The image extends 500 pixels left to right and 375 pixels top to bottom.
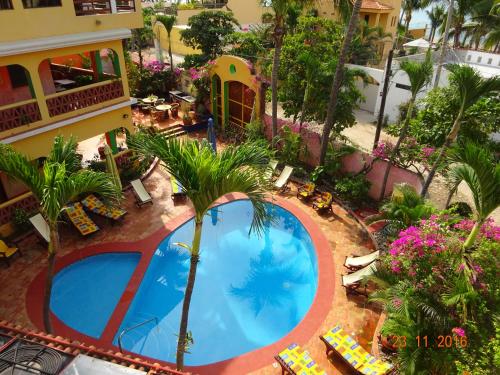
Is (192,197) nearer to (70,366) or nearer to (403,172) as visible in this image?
(70,366)

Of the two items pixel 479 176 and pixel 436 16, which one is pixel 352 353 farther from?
pixel 436 16

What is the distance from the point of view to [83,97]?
14.4 m

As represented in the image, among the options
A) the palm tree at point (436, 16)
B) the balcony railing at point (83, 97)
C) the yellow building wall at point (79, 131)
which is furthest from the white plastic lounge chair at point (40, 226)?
the palm tree at point (436, 16)

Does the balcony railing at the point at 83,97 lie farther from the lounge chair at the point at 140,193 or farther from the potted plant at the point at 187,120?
the potted plant at the point at 187,120

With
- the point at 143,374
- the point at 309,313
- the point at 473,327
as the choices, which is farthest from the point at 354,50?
the point at 143,374

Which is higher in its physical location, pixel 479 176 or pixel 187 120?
pixel 479 176

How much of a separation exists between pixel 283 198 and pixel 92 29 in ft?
33.4

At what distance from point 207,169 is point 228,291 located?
7.12m

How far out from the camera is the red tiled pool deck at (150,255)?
9.80 m

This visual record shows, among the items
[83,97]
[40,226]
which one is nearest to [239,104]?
[83,97]

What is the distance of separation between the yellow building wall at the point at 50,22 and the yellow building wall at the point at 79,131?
3.31 m

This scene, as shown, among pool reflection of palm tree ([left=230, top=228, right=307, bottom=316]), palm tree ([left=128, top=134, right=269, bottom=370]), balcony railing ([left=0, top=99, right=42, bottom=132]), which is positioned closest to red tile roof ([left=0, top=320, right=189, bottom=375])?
palm tree ([left=128, top=134, right=269, bottom=370])

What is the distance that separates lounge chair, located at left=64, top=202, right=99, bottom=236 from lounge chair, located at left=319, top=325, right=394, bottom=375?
8988 mm

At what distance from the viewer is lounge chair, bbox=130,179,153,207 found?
1541cm
